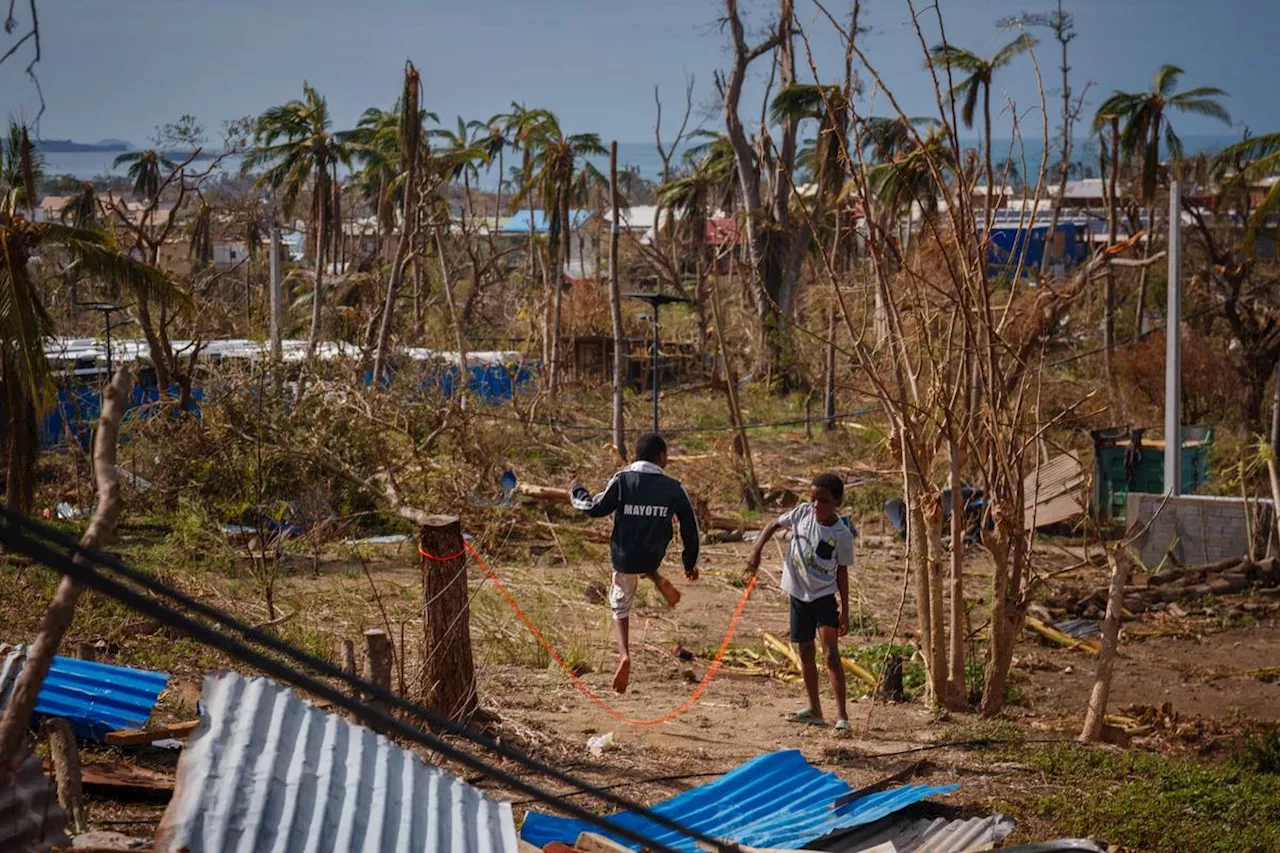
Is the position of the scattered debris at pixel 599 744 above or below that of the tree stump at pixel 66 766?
below

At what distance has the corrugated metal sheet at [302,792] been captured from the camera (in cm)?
362

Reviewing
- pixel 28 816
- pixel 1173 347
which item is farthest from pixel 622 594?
pixel 1173 347

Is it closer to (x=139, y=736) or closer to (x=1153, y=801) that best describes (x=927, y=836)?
(x=1153, y=801)

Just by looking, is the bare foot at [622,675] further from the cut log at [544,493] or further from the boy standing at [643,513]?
the cut log at [544,493]

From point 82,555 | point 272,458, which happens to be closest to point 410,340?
point 272,458

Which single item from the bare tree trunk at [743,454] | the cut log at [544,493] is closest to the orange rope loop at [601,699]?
the cut log at [544,493]

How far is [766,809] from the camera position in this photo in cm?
602

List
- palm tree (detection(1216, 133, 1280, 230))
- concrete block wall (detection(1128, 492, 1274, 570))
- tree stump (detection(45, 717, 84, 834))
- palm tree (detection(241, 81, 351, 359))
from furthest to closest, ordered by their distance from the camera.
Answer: palm tree (detection(241, 81, 351, 359))
palm tree (detection(1216, 133, 1280, 230))
concrete block wall (detection(1128, 492, 1274, 570))
tree stump (detection(45, 717, 84, 834))

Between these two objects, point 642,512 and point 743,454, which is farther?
point 743,454

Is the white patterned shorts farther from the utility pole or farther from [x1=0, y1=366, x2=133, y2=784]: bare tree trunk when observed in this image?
the utility pole

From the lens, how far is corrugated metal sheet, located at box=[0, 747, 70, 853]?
360cm

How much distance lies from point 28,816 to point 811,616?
497cm

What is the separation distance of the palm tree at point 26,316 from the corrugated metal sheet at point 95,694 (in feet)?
19.3

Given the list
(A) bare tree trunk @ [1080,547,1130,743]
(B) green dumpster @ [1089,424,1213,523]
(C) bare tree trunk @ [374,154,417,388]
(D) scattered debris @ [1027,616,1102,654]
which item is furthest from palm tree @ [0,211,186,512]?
(B) green dumpster @ [1089,424,1213,523]
